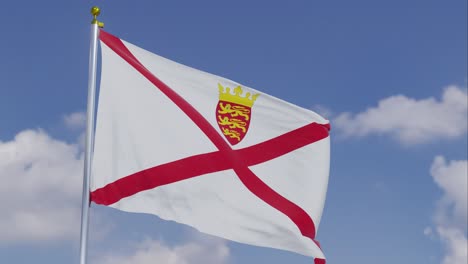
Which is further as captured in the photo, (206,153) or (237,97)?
(237,97)

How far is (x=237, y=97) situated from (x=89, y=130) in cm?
445

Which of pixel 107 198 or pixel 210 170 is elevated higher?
pixel 210 170

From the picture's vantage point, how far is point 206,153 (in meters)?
18.6

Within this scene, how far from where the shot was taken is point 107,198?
16641 millimetres

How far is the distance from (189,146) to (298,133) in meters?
3.29

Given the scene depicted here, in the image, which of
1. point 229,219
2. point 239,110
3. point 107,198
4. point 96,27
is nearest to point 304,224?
point 229,219

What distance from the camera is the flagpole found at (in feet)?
51.6

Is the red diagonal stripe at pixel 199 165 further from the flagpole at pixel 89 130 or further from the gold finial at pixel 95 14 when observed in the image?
the gold finial at pixel 95 14

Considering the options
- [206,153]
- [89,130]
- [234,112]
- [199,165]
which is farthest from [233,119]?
[89,130]

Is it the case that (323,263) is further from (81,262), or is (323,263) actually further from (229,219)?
(81,262)

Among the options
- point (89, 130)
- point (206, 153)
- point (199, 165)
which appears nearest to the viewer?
point (89, 130)

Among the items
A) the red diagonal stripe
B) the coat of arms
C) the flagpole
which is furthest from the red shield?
the flagpole

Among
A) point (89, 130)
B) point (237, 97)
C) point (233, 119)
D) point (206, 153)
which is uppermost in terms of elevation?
point (237, 97)

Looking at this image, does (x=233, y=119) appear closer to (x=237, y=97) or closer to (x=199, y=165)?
(x=237, y=97)
